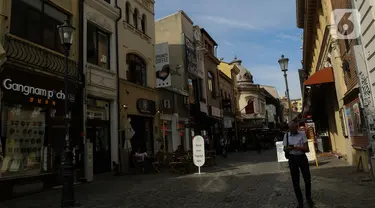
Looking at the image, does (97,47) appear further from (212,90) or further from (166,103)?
(212,90)

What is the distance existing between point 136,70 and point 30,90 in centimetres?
860

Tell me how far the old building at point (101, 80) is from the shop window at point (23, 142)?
102 inches

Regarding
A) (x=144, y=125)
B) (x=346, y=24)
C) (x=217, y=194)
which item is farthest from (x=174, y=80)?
(x=217, y=194)

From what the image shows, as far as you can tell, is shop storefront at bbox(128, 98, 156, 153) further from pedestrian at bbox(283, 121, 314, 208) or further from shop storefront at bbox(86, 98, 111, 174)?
pedestrian at bbox(283, 121, 314, 208)

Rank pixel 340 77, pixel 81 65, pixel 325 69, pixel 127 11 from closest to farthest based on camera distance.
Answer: pixel 340 77 → pixel 81 65 → pixel 325 69 → pixel 127 11

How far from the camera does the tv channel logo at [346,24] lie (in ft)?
28.3

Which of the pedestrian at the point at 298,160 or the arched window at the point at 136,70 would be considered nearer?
the pedestrian at the point at 298,160

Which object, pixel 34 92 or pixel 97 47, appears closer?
pixel 34 92

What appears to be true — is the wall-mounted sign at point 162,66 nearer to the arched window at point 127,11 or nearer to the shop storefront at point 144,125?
the shop storefront at point 144,125

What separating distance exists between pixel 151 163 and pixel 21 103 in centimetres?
679

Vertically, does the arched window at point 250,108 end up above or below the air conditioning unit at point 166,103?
above

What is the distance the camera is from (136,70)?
62.0ft

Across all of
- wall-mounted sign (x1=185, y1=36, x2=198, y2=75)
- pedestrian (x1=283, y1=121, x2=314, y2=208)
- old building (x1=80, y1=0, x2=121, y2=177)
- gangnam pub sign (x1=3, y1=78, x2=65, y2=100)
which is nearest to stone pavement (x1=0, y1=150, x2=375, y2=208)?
pedestrian (x1=283, y1=121, x2=314, y2=208)

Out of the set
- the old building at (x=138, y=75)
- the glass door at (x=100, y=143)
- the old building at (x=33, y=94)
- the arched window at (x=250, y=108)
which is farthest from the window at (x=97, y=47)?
the arched window at (x=250, y=108)
